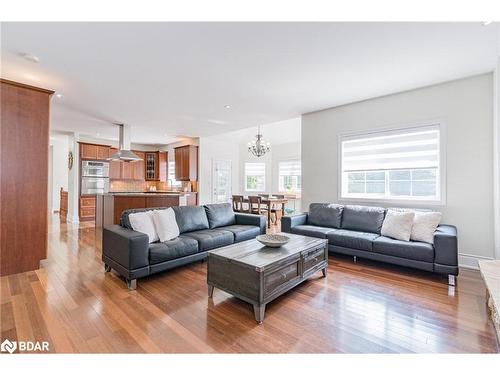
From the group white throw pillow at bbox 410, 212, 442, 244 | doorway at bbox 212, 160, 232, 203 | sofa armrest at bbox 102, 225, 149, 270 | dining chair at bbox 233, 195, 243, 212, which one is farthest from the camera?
doorway at bbox 212, 160, 232, 203

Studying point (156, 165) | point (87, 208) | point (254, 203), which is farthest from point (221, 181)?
point (87, 208)

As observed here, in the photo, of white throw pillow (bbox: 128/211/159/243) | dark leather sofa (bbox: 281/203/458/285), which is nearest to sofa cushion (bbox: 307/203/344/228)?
dark leather sofa (bbox: 281/203/458/285)

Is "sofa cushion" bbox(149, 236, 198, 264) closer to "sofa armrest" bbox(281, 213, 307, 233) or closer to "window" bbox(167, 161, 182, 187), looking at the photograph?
"sofa armrest" bbox(281, 213, 307, 233)

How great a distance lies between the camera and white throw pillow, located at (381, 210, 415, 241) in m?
3.30

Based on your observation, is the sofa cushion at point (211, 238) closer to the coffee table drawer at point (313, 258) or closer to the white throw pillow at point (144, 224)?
the white throw pillow at point (144, 224)

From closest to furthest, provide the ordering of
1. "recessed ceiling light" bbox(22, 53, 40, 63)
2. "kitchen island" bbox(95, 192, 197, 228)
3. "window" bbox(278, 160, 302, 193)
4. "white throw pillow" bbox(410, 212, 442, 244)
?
"recessed ceiling light" bbox(22, 53, 40, 63) < "white throw pillow" bbox(410, 212, 442, 244) < "kitchen island" bbox(95, 192, 197, 228) < "window" bbox(278, 160, 302, 193)

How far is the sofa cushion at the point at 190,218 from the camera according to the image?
3672 millimetres

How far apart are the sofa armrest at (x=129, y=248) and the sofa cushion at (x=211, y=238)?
78cm

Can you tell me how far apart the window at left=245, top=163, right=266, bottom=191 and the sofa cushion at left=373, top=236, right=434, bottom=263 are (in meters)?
5.99

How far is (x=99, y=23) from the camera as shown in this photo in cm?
217

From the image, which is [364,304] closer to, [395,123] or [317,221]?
[317,221]

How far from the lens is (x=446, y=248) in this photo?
2.84 meters

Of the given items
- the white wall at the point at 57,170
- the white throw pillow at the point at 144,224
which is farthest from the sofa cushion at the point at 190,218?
the white wall at the point at 57,170

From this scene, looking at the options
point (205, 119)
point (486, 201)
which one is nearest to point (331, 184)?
point (486, 201)
